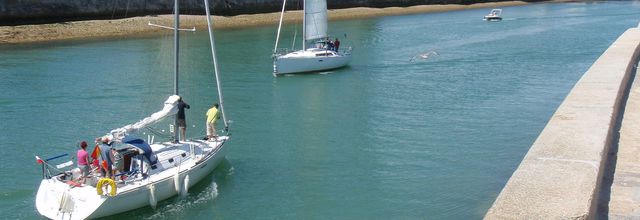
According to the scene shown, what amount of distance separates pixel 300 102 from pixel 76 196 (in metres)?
19.5

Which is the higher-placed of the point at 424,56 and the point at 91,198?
the point at 91,198

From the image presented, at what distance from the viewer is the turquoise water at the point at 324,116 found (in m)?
18.9

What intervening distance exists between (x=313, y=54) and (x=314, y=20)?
116 inches

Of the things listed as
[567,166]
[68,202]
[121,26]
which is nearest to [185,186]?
[68,202]

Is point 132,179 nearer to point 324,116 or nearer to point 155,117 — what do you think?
point 155,117

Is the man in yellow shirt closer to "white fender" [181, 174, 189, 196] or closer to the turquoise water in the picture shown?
the turquoise water

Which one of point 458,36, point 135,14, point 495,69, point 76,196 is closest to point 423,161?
point 76,196

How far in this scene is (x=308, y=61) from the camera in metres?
45.0

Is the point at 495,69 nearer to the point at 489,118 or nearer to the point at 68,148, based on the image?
the point at 489,118

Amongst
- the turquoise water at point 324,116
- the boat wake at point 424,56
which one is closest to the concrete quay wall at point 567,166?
the turquoise water at point 324,116

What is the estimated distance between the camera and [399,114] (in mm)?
30828

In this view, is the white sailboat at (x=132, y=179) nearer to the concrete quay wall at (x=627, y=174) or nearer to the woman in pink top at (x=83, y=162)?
the woman in pink top at (x=83, y=162)

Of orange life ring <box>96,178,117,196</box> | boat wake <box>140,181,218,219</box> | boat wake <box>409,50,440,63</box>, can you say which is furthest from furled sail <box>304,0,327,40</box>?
orange life ring <box>96,178,117,196</box>

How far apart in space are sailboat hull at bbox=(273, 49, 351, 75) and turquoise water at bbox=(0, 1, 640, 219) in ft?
2.82
